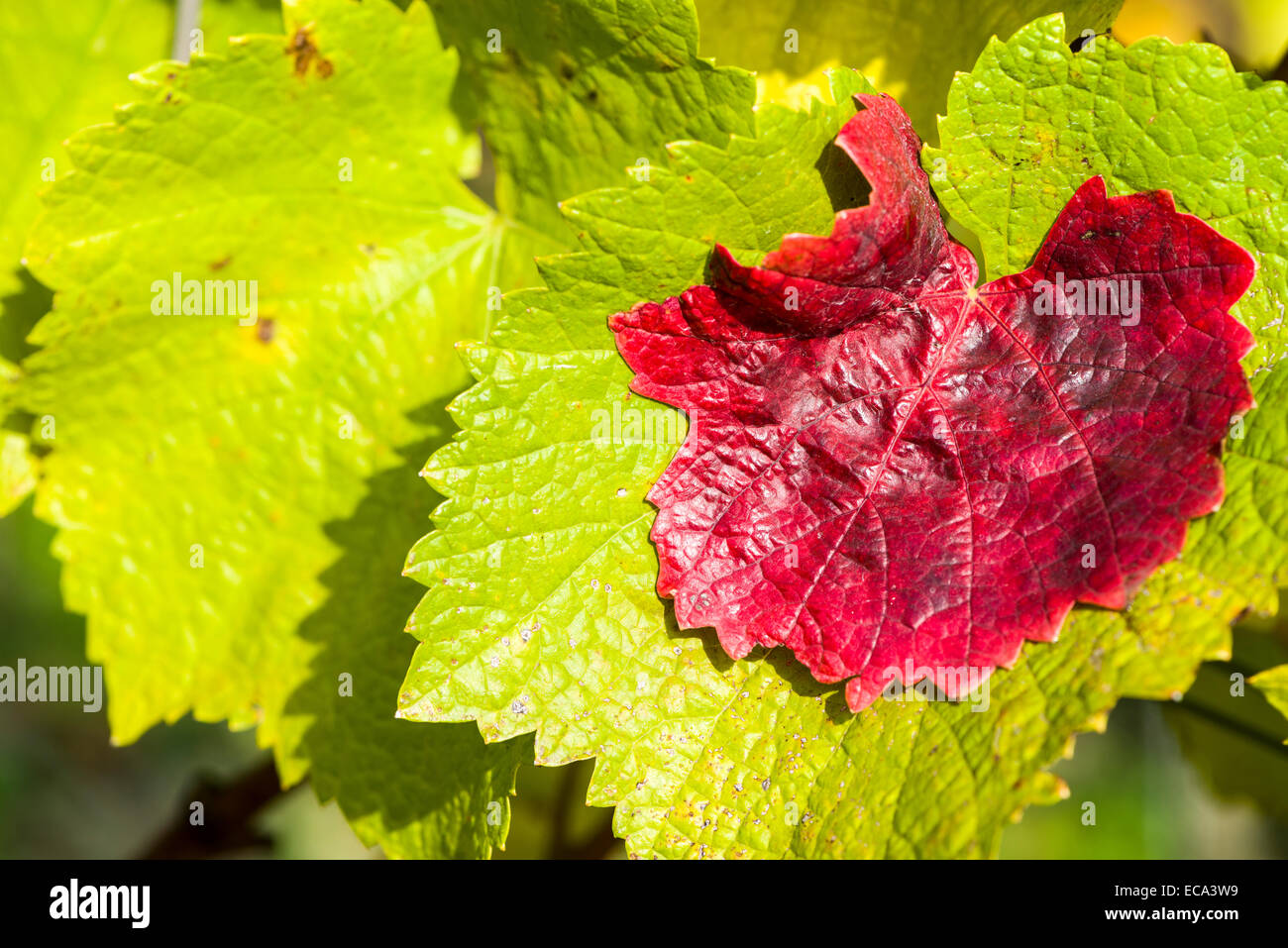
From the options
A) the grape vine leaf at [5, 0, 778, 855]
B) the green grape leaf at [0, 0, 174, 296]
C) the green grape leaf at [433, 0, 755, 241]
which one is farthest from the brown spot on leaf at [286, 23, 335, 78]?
the green grape leaf at [0, 0, 174, 296]

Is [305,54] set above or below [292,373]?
above

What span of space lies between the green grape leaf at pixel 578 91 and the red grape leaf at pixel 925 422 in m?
0.15

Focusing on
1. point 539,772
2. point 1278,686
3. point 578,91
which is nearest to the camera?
point 1278,686

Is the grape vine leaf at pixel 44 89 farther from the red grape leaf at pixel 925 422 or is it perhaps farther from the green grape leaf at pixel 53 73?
the red grape leaf at pixel 925 422

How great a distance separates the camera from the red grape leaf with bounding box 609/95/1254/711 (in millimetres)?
707

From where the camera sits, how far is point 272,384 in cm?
106

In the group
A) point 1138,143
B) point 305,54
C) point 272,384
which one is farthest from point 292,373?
point 1138,143

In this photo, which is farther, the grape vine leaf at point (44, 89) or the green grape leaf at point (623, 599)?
the grape vine leaf at point (44, 89)

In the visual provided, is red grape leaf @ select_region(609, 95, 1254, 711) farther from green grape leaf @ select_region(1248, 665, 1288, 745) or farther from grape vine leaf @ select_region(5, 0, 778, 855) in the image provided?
grape vine leaf @ select_region(5, 0, 778, 855)

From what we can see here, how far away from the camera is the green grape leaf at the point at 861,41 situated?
881mm

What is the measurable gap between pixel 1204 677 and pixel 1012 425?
0.85 metres

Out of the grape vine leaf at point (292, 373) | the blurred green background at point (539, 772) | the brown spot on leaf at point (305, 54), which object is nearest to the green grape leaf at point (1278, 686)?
the blurred green background at point (539, 772)

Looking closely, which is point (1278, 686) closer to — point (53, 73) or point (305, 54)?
point (305, 54)

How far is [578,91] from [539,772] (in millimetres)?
1265
